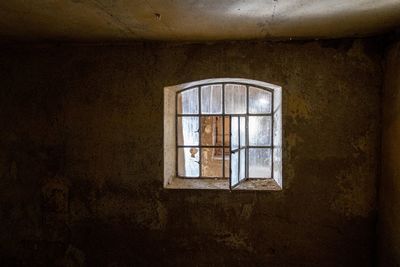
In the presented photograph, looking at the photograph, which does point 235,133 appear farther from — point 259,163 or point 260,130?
point 259,163

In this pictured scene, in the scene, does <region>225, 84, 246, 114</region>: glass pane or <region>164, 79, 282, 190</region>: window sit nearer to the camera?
<region>164, 79, 282, 190</region>: window

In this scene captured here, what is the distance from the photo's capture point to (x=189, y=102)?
286 centimetres

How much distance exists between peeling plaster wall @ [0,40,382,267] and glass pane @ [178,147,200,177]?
1.19 feet

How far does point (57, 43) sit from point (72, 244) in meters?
1.87

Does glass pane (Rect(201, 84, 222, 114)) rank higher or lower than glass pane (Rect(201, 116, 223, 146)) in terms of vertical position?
higher

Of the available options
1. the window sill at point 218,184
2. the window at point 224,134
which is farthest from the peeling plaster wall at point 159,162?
the window at point 224,134

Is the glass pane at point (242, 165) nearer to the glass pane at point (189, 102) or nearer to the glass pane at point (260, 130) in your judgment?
the glass pane at point (260, 130)

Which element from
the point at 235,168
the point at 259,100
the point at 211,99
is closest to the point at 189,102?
the point at 211,99

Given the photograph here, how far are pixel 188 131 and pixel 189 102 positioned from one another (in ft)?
0.97

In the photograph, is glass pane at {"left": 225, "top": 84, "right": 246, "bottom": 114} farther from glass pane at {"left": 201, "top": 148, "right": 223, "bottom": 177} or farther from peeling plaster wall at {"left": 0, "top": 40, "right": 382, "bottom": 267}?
glass pane at {"left": 201, "top": 148, "right": 223, "bottom": 177}

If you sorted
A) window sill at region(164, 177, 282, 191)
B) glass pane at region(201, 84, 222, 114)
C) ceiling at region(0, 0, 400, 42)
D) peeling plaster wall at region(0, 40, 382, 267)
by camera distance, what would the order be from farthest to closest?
glass pane at region(201, 84, 222, 114) → window sill at region(164, 177, 282, 191) → peeling plaster wall at region(0, 40, 382, 267) → ceiling at region(0, 0, 400, 42)

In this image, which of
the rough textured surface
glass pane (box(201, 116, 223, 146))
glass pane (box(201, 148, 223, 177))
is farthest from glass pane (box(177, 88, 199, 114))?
the rough textured surface

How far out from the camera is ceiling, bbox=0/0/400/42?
1683 mm

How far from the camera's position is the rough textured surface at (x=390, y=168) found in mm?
2072
